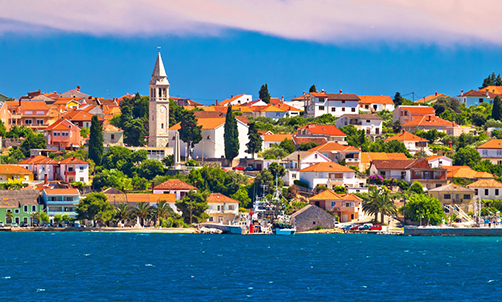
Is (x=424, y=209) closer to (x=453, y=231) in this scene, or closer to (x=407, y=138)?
(x=453, y=231)

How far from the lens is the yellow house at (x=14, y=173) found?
102812 mm

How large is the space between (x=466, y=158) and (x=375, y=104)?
3797cm

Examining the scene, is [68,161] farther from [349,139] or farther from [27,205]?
[349,139]

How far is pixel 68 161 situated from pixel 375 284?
51.0m

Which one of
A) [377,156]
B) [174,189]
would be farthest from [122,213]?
[377,156]

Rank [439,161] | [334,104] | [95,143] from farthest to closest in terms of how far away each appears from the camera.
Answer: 1. [334,104]
2. [439,161]
3. [95,143]

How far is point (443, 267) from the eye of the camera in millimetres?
72500

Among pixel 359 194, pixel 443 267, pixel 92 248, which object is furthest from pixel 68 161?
pixel 443 267

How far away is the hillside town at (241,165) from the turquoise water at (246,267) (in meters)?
3.16

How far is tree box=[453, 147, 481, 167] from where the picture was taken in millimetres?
112500

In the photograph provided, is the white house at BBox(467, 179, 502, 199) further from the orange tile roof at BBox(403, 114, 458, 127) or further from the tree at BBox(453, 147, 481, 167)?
the orange tile roof at BBox(403, 114, 458, 127)

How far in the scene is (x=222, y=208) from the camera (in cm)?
9594

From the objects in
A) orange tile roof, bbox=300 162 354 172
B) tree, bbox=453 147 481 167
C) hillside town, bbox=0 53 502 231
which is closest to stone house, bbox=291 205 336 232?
hillside town, bbox=0 53 502 231

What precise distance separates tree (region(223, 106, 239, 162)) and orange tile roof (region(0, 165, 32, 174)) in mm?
23722
